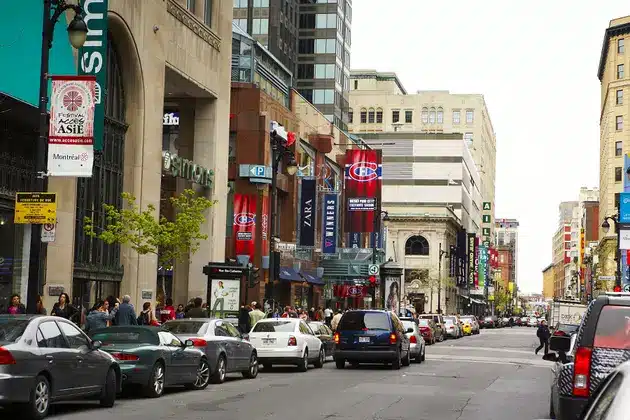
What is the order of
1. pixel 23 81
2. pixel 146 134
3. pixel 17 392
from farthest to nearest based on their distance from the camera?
1. pixel 146 134
2. pixel 23 81
3. pixel 17 392

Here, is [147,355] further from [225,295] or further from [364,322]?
[225,295]

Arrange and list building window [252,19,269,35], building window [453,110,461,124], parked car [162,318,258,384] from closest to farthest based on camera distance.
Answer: parked car [162,318,258,384] → building window [252,19,269,35] → building window [453,110,461,124]

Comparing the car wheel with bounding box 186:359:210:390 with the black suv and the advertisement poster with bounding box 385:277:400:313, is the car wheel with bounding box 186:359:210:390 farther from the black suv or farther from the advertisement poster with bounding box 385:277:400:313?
the advertisement poster with bounding box 385:277:400:313

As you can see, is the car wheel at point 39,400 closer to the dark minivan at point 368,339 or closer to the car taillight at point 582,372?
the car taillight at point 582,372

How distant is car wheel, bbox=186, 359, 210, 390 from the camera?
22114 mm

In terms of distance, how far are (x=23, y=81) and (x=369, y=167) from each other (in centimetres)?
4679

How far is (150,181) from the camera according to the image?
38.6 m

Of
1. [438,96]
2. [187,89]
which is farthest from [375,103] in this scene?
[187,89]

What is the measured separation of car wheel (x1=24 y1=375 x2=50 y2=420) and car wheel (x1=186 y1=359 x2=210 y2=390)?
6991 mm

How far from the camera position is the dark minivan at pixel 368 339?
30.5 meters

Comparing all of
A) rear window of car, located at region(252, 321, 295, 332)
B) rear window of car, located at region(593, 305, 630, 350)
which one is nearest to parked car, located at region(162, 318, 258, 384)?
rear window of car, located at region(252, 321, 295, 332)

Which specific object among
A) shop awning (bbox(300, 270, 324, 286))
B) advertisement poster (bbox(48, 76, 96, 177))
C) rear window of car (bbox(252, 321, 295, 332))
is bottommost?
rear window of car (bbox(252, 321, 295, 332))

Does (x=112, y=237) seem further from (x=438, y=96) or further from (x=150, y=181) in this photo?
(x=438, y=96)

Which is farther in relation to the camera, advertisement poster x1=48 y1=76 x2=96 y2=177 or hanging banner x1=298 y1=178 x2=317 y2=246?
hanging banner x1=298 y1=178 x2=317 y2=246
